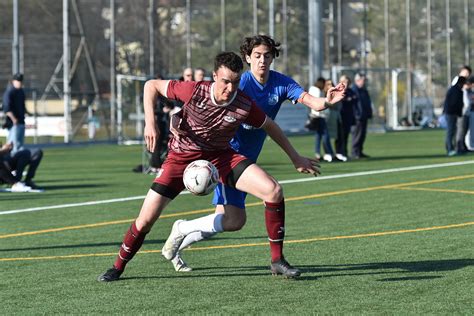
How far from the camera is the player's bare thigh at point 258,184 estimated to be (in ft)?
30.7

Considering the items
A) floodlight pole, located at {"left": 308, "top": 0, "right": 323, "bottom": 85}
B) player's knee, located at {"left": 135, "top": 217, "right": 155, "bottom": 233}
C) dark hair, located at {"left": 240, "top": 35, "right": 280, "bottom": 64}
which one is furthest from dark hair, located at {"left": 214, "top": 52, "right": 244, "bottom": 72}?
floodlight pole, located at {"left": 308, "top": 0, "right": 323, "bottom": 85}

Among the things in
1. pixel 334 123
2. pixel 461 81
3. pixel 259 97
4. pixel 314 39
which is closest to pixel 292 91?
pixel 259 97

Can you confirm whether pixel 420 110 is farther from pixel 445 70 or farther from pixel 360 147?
pixel 360 147

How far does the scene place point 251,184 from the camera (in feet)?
30.7

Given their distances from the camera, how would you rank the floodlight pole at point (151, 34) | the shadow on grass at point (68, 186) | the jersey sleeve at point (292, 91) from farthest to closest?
the floodlight pole at point (151, 34) → the shadow on grass at point (68, 186) → the jersey sleeve at point (292, 91)

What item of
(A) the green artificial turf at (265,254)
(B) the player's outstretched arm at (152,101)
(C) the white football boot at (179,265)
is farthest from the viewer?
(C) the white football boot at (179,265)

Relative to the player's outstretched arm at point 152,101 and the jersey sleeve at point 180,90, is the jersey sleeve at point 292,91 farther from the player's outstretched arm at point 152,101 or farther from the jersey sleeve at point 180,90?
the player's outstretched arm at point 152,101

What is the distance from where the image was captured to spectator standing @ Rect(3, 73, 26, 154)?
2283 cm

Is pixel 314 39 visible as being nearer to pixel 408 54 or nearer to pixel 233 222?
pixel 408 54

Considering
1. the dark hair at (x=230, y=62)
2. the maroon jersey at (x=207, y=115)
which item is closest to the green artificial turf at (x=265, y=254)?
the maroon jersey at (x=207, y=115)

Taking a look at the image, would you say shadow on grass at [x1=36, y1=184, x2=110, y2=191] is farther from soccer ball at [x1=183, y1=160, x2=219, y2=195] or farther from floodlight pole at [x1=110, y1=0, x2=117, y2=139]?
floodlight pole at [x1=110, y1=0, x2=117, y2=139]

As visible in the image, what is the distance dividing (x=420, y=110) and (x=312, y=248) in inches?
1703

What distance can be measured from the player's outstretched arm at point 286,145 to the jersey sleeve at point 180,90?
69 centimetres

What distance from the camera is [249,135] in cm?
1009
